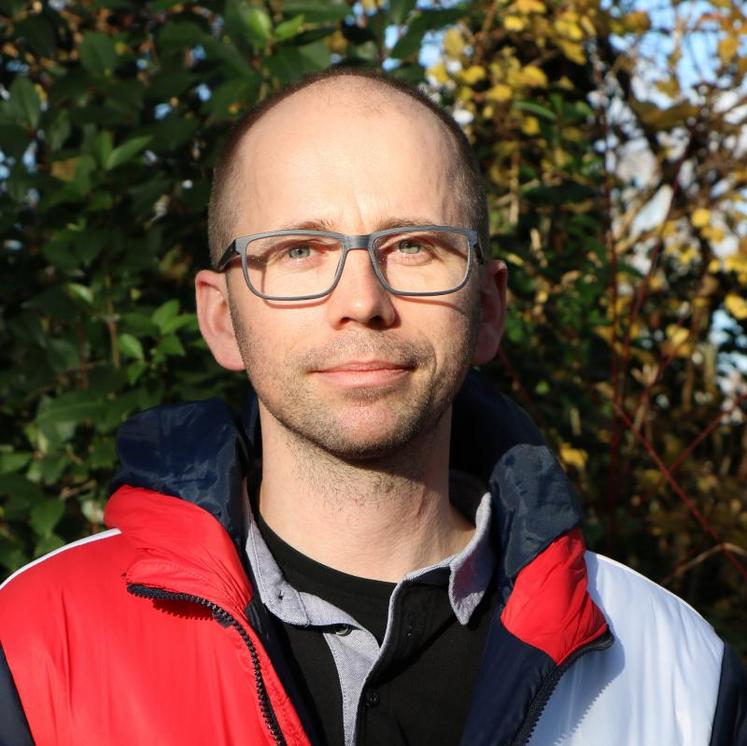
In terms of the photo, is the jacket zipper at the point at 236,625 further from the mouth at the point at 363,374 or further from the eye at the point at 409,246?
the eye at the point at 409,246

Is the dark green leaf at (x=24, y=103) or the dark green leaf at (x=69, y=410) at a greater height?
the dark green leaf at (x=24, y=103)

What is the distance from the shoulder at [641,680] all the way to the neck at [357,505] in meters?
0.32

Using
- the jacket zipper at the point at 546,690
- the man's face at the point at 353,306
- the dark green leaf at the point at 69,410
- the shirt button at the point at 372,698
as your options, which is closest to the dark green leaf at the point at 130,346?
the dark green leaf at the point at 69,410

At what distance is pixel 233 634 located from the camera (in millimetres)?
1670

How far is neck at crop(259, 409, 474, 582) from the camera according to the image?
1798 mm

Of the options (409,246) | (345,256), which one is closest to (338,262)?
(345,256)

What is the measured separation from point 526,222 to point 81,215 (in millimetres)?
1379

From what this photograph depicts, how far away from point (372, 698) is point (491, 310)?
2.40 ft

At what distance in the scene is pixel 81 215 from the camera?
8.63ft

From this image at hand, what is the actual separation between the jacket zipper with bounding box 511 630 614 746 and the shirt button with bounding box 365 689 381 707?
209 mm

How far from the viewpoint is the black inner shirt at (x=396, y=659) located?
171 cm

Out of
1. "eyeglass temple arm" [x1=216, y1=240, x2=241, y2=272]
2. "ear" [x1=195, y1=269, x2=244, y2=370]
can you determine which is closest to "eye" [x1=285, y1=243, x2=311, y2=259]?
"eyeglass temple arm" [x1=216, y1=240, x2=241, y2=272]

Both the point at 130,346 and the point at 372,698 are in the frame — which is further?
the point at 130,346

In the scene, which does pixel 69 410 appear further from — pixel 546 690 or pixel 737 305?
pixel 737 305
